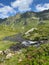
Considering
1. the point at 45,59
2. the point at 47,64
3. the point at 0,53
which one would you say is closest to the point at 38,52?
the point at 45,59

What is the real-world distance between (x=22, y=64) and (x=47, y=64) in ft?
18.2

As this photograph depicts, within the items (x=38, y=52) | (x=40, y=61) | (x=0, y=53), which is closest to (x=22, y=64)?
(x=40, y=61)

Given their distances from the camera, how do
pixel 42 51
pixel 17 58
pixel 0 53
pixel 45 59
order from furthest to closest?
pixel 0 53
pixel 42 51
pixel 17 58
pixel 45 59

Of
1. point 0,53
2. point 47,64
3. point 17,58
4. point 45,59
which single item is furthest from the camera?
point 0,53

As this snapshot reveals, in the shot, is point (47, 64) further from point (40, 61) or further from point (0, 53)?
point (0, 53)

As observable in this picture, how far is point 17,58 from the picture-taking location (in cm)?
4278

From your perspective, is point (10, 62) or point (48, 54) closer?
point (10, 62)

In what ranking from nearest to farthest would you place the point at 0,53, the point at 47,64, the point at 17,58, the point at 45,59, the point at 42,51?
1. the point at 47,64
2. the point at 45,59
3. the point at 17,58
4. the point at 42,51
5. the point at 0,53

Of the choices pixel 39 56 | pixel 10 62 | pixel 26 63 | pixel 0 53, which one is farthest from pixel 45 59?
pixel 0 53

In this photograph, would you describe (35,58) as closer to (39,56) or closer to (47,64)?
(39,56)

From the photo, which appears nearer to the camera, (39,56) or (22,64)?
(22,64)

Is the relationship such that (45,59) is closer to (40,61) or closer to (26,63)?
(40,61)

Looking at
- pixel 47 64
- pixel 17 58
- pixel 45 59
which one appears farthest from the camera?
pixel 17 58

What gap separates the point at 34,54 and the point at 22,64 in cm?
617
